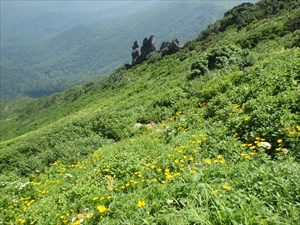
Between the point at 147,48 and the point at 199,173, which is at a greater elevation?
the point at 199,173

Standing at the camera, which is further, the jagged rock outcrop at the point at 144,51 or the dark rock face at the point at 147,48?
the jagged rock outcrop at the point at 144,51

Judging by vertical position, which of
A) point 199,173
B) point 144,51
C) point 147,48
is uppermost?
point 199,173

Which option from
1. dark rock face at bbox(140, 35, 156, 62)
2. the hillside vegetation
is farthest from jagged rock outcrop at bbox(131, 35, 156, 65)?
the hillside vegetation

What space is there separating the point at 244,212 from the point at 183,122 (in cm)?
598

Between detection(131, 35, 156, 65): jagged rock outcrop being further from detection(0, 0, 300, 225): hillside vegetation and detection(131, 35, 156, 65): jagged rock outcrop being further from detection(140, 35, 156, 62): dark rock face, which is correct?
detection(0, 0, 300, 225): hillside vegetation

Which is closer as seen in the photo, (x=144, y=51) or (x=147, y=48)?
(x=147, y=48)

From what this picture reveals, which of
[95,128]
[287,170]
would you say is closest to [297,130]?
[287,170]

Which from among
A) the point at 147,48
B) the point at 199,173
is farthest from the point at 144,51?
the point at 199,173

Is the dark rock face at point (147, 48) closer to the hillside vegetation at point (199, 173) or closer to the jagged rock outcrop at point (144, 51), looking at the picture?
the jagged rock outcrop at point (144, 51)

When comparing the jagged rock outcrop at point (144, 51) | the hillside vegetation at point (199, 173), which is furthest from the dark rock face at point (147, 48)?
the hillside vegetation at point (199, 173)

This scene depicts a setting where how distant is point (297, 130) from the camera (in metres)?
5.11

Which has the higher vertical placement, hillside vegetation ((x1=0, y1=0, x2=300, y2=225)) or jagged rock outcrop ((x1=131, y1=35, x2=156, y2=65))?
hillside vegetation ((x1=0, y1=0, x2=300, y2=225))

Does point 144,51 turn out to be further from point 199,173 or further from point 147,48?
point 199,173

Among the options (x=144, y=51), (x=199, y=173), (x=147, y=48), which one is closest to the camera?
(x=199, y=173)
